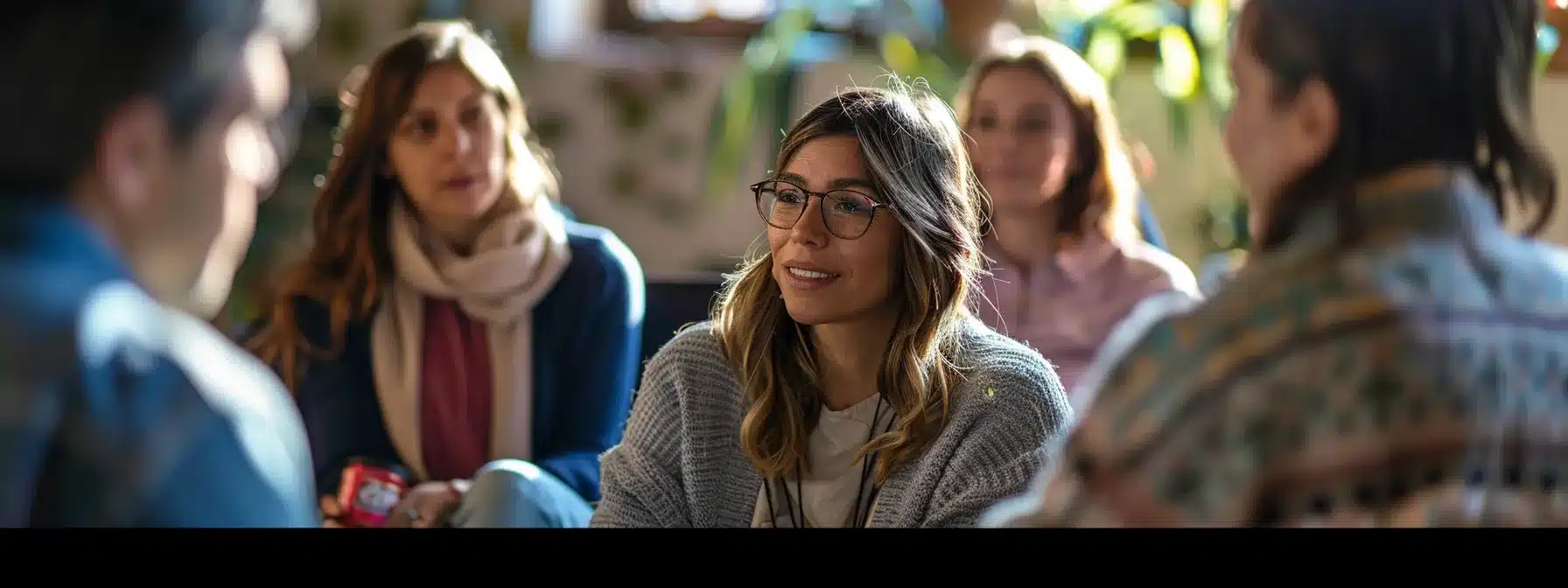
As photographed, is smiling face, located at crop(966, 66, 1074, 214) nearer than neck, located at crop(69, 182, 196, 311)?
No

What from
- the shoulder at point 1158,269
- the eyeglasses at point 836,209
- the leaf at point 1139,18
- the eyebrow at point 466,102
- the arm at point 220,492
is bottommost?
the arm at point 220,492

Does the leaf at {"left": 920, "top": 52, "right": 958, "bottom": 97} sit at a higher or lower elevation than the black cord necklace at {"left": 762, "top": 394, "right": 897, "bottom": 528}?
higher

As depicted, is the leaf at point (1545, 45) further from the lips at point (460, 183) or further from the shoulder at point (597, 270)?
the lips at point (460, 183)

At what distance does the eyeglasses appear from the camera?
64.9 inches

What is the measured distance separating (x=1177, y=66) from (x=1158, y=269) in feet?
0.84

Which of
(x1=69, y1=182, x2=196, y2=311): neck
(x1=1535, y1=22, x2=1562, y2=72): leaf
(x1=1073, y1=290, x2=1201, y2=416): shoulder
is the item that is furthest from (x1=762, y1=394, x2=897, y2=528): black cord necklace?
(x1=1535, y1=22, x2=1562, y2=72): leaf

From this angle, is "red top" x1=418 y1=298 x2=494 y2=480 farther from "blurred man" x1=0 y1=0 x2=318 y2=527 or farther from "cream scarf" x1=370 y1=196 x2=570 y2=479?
"blurred man" x1=0 y1=0 x2=318 y2=527

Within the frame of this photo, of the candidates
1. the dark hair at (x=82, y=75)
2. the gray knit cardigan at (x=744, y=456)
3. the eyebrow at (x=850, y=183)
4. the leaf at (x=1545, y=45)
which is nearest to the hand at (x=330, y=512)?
the gray knit cardigan at (x=744, y=456)

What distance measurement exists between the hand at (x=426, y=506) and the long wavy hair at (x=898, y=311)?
42cm

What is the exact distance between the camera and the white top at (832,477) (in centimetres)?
168

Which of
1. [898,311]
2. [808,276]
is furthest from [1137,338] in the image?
[808,276]

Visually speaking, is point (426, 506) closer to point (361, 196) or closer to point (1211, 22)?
point (361, 196)

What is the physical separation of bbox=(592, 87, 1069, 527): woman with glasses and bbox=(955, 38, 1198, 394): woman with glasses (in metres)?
0.18

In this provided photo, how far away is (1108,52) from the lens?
193 centimetres
